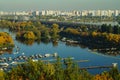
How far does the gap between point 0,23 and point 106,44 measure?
1275 centimetres

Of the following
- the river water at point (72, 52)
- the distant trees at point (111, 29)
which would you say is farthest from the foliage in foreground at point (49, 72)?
the distant trees at point (111, 29)

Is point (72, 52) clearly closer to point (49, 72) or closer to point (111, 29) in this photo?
point (111, 29)

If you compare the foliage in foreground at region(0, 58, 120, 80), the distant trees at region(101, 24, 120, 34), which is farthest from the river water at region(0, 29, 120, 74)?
the foliage in foreground at region(0, 58, 120, 80)

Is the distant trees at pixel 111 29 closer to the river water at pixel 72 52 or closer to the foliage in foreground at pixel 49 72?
the river water at pixel 72 52

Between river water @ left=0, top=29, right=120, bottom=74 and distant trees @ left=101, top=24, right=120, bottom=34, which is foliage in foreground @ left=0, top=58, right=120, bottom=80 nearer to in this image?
river water @ left=0, top=29, right=120, bottom=74

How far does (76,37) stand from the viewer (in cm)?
1582

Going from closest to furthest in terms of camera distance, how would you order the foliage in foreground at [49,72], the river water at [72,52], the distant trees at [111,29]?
the foliage in foreground at [49,72] → the river water at [72,52] → the distant trees at [111,29]

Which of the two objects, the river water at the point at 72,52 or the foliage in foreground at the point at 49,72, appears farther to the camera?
the river water at the point at 72,52

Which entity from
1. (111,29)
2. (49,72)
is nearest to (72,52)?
(111,29)

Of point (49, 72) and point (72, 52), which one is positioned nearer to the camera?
point (49, 72)

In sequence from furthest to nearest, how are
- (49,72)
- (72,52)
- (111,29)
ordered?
(111,29) < (72,52) < (49,72)

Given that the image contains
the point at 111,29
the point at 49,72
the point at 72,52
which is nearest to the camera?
the point at 49,72

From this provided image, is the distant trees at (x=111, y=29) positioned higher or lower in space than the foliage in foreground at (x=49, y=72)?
lower

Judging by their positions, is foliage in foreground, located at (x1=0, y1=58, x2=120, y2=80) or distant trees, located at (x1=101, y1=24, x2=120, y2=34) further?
distant trees, located at (x1=101, y1=24, x2=120, y2=34)
